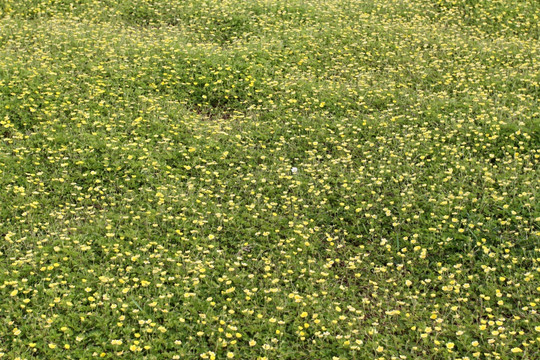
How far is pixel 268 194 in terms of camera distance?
22.7ft

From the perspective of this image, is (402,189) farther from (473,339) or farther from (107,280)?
(107,280)

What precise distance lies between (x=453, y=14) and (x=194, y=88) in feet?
21.1

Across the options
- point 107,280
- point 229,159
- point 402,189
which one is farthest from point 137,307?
point 402,189

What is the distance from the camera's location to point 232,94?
907cm

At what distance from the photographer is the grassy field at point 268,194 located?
507 centimetres

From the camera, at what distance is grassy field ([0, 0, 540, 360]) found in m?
5.07

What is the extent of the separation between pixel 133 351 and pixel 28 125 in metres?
4.31

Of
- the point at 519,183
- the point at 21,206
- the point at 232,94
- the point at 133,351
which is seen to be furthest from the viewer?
the point at 232,94

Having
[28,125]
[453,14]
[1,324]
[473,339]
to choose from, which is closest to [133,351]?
[1,324]

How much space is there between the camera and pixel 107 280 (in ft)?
17.4

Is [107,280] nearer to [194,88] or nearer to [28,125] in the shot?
[28,125]

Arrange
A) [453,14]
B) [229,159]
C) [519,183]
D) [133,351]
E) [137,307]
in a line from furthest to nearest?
[453,14] → [229,159] → [519,183] → [137,307] → [133,351]

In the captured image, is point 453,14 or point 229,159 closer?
point 229,159

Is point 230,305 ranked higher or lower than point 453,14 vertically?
lower
